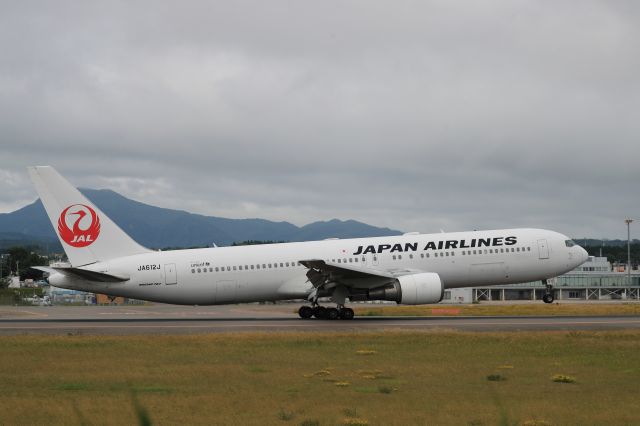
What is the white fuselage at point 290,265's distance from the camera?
40.1 m

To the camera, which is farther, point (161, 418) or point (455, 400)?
point (455, 400)

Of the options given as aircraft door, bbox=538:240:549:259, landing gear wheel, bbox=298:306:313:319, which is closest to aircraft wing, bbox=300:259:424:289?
landing gear wheel, bbox=298:306:313:319

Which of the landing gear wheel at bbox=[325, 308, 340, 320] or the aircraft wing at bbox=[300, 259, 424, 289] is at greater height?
the aircraft wing at bbox=[300, 259, 424, 289]

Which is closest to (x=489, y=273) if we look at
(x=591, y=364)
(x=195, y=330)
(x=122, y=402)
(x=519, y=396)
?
(x=195, y=330)

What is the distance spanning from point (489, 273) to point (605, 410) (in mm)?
26114

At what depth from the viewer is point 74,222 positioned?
40.2 m

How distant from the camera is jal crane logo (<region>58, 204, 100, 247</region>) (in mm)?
40094

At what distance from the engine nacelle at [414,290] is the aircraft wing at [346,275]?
1.33ft

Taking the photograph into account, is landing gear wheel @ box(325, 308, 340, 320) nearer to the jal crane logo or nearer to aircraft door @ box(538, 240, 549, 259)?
aircraft door @ box(538, 240, 549, 259)

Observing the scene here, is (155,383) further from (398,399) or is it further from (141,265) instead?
(141,265)

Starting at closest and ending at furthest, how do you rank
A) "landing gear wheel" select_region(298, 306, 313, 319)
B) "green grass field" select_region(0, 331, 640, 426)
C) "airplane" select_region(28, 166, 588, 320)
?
"green grass field" select_region(0, 331, 640, 426)
"airplane" select_region(28, 166, 588, 320)
"landing gear wheel" select_region(298, 306, 313, 319)

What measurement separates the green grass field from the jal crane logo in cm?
934

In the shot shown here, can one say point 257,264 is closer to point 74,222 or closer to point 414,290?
point 414,290

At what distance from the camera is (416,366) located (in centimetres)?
2261
